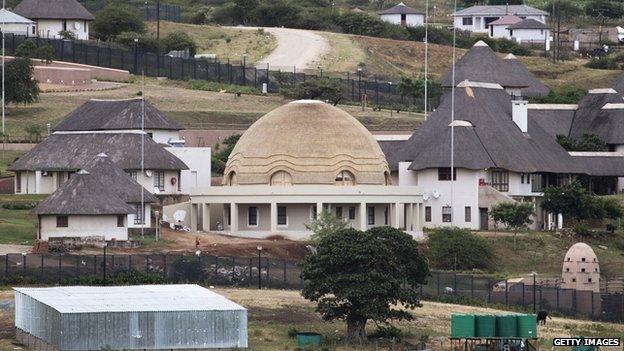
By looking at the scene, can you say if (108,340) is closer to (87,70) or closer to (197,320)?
(197,320)

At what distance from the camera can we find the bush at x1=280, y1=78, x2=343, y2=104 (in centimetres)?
16038

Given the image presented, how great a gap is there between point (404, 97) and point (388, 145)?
3403 centimetres

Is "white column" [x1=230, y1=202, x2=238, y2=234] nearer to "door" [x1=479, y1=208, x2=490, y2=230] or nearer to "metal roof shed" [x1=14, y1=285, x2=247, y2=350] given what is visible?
"door" [x1=479, y1=208, x2=490, y2=230]

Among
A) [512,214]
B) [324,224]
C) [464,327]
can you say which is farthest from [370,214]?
[464,327]

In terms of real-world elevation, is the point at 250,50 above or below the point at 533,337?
above

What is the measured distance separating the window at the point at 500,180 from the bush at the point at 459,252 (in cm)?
1263

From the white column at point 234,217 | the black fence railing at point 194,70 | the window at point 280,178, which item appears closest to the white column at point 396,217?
the window at point 280,178

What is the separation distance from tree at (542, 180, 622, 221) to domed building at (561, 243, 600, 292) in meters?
16.4

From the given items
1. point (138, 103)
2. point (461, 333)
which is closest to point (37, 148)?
point (138, 103)

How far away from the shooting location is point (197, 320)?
82.0m

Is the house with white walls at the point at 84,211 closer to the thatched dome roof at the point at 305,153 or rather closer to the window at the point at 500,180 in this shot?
the thatched dome roof at the point at 305,153

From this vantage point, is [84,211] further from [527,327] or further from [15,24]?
[15,24]

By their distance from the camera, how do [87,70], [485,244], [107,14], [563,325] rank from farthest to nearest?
[107,14] → [87,70] → [485,244] → [563,325]

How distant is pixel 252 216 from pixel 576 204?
17260 millimetres
